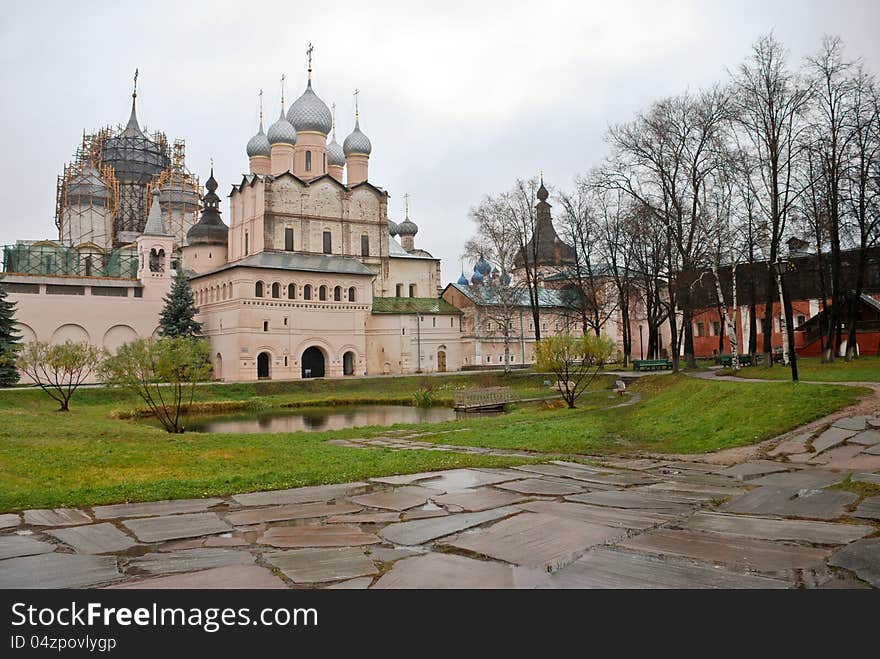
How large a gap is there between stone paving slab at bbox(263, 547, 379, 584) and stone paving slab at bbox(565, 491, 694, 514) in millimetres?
2498

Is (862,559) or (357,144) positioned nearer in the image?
(862,559)

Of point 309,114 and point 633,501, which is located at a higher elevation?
point 309,114

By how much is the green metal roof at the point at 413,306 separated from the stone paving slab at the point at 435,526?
4438 centimetres

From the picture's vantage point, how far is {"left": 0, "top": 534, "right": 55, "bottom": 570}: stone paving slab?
448 cm

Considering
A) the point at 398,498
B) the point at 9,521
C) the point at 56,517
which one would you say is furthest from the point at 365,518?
the point at 9,521

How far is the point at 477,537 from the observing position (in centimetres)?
480

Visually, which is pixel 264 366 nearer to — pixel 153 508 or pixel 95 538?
pixel 153 508

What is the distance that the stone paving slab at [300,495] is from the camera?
20.6 feet

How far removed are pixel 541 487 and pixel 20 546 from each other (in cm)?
444

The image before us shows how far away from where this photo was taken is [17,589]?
3729mm

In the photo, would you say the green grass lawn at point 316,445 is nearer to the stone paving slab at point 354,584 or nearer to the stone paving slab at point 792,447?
the stone paving slab at point 792,447

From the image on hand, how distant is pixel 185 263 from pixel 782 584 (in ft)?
180

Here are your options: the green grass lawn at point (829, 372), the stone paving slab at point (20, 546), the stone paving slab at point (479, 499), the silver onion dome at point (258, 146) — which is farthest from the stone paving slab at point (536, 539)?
the silver onion dome at point (258, 146)
